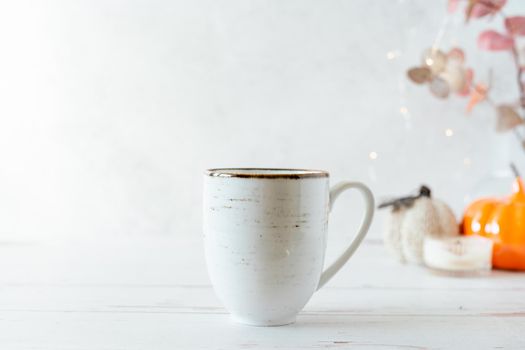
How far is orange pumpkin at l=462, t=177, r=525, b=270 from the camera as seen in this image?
34.6 inches

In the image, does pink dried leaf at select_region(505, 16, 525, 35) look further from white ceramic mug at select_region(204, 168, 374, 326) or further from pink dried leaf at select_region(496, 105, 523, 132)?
white ceramic mug at select_region(204, 168, 374, 326)

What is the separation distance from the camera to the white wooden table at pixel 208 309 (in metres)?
0.55

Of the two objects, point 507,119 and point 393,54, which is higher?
point 393,54

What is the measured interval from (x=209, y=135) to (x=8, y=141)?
1.25 feet

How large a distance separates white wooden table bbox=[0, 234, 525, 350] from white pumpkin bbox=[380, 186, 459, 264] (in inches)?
1.1

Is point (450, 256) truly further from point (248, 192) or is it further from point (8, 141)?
point (8, 141)

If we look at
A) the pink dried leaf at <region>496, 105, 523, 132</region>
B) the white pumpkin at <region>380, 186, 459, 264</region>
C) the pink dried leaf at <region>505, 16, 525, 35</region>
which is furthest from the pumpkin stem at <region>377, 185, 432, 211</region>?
the pink dried leaf at <region>505, 16, 525, 35</region>

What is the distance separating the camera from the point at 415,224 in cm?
89

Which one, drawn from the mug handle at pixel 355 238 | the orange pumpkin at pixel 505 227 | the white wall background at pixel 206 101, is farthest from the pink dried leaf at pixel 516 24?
the mug handle at pixel 355 238

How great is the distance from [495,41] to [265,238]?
0.73m

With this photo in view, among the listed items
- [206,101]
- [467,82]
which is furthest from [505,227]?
[206,101]

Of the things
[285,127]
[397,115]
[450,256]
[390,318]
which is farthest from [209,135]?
[390,318]

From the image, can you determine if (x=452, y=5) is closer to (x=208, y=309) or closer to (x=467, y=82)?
(x=467, y=82)

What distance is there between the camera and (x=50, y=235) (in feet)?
4.02
